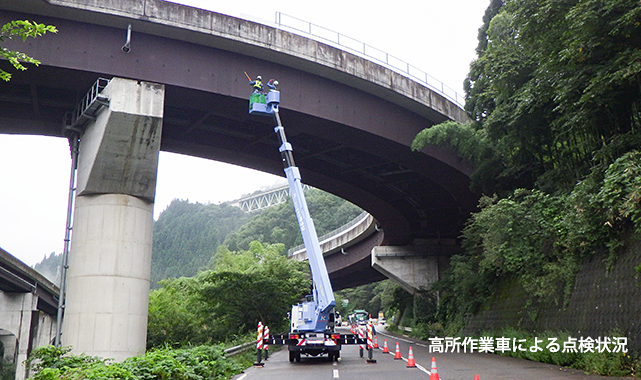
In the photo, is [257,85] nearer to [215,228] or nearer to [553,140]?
[553,140]

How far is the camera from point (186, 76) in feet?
66.9

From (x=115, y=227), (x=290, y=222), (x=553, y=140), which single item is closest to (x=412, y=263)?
(x=553, y=140)

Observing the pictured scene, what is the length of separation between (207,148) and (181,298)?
1508cm

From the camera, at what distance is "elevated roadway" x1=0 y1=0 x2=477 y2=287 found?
1928 cm

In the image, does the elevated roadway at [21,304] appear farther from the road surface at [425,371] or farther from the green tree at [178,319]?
the road surface at [425,371]

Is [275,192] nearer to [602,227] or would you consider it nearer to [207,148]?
[207,148]

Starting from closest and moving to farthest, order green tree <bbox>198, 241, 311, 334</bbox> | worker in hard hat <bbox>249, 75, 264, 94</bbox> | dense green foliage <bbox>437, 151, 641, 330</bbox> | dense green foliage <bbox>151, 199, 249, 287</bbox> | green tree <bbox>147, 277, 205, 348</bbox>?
dense green foliage <bbox>437, 151, 641, 330</bbox>, worker in hard hat <bbox>249, 75, 264, 94</bbox>, green tree <bbox>198, 241, 311, 334</bbox>, green tree <bbox>147, 277, 205, 348</bbox>, dense green foliage <bbox>151, 199, 249, 287</bbox>

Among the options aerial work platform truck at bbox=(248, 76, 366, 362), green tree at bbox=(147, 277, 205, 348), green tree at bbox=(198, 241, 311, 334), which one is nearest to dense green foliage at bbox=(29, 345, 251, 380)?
aerial work platform truck at bbox=(248, 76, 366, 362)

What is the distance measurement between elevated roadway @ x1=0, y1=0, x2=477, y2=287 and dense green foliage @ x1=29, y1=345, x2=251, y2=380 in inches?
411

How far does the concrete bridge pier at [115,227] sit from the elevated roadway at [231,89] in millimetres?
1786

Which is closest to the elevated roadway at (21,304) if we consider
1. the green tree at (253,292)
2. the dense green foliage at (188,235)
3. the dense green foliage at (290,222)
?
the green tree at (253,292)

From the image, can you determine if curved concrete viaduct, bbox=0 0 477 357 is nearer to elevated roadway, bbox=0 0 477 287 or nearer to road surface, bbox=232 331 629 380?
elevated roadway, bbox=0 0 477 287

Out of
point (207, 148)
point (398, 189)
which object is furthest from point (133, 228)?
point (398, 189)

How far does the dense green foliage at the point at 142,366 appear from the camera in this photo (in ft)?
28.2
